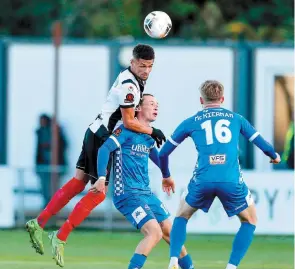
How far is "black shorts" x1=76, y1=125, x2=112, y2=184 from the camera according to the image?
13625 millimetres

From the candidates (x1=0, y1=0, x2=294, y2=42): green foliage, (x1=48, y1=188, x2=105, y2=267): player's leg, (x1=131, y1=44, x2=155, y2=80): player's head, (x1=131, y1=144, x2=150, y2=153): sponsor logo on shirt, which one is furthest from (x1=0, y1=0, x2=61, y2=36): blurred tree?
(x1=131, y1=144, x2=150, y2=153): sponsor logo on shirt

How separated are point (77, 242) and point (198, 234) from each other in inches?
88.6

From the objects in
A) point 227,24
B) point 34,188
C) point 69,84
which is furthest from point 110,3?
point 34,188

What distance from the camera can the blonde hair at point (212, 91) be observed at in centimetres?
1279

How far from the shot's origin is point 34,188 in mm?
20938

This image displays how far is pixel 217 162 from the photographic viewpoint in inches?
501

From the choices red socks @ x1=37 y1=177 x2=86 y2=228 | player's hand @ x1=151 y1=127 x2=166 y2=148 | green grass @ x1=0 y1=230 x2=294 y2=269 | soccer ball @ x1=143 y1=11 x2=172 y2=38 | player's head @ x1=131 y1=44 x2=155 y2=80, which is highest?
soccer ball @ x1=143 y1=11 x2=172 y2=38

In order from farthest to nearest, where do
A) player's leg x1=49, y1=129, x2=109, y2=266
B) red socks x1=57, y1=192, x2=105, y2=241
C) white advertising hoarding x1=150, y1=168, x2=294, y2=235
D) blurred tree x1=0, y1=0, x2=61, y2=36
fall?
blurred tree x1=0, y1=0, x2=61, y2=36 → white advertising hoarding x1=150, y1=168, x2=294, y2=235 → red socks x1=57, y1=192, x2=105, y2=241 → player's leg x1=49, y1=129, x2=109, y2=266

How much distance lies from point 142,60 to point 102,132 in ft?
2.97

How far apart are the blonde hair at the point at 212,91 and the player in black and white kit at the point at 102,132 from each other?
1.91 ft

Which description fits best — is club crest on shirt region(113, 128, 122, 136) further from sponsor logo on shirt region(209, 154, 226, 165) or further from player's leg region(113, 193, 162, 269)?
sponsor logo on shirt region(209, 154, 226, 165)

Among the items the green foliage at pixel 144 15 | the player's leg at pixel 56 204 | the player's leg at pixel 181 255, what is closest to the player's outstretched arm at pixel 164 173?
the player's leg at pixel 181 255

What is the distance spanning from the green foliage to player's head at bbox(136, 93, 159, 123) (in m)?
20.6

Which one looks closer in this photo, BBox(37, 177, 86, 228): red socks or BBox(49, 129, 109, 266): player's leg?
BBox(49, 129, 109, 266): player's leg
